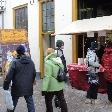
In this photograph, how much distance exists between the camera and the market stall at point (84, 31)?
12.8m

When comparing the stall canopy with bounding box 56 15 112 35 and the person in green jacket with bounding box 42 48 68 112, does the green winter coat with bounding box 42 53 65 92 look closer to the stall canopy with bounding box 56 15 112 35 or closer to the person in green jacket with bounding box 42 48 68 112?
the person in green jacket with bounding box 42 48 68 112

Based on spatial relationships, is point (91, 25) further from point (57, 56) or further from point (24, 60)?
point (24, 60)

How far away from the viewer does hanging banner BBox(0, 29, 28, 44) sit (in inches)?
594

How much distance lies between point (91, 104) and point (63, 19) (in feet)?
19.7

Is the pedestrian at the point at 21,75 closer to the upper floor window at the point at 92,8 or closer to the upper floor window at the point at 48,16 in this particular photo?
the upper floor window at the point at 92,8

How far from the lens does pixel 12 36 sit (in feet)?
50.2

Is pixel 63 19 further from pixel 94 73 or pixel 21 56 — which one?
pixel 21 56

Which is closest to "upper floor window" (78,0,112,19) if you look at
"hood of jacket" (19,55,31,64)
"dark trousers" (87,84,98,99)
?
"dark trousers" (87,84,98,99)

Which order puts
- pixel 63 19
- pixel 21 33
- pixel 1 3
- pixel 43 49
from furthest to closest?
pixel 1 3 < pixel 43 49 < pixel 63 19 < pixel 21 33

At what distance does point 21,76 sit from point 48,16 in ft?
31.4

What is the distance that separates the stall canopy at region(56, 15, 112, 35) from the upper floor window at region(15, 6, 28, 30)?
19.2 ft

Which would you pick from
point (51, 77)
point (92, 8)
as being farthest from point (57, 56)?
point (92, 8)

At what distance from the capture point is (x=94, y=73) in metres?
11.3

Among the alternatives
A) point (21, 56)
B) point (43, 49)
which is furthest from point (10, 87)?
point (43, 49)
